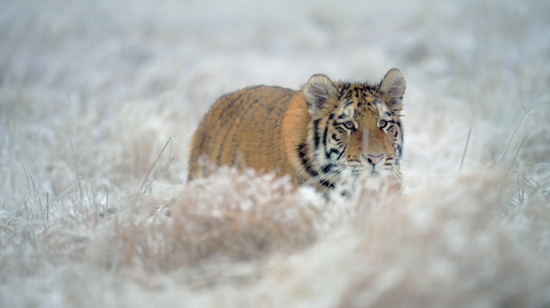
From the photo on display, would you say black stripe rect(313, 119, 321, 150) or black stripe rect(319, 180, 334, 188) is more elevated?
black stripe rect(313, 119, 321, 150)

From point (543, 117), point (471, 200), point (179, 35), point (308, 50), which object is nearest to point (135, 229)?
point (471, 200)

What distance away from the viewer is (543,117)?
516cm

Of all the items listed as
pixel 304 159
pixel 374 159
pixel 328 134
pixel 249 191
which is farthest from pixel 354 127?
pixel 249 191

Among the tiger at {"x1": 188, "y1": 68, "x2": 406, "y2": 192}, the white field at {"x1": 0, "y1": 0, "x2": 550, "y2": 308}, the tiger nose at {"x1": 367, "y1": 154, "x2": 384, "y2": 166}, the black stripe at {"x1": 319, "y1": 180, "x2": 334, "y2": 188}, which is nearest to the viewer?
the white field at {"x1": 0, "y1": 0, "x2": 550, "y2": 308}

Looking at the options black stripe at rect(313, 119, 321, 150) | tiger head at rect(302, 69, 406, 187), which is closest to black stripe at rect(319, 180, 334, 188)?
tiger head at rect(302, 69, 406, 187)

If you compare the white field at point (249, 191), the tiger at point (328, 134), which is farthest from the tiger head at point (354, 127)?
the white field at point (249, 191)

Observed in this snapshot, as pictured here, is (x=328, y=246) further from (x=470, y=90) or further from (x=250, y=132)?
(x=470, y=90)

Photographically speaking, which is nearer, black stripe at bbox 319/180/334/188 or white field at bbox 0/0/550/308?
white field at bbox 0/0/550/308

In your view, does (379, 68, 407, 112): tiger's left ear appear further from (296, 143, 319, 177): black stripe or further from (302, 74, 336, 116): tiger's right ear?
(296, 143, 319, 177): black stripe

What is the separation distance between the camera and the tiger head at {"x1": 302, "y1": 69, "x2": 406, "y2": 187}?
3.07 meters

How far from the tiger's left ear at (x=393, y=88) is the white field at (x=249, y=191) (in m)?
0.64

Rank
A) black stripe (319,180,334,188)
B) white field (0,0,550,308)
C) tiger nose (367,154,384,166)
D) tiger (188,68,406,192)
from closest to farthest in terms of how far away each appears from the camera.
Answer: white field (0,0,550,308) < tiger nose (367,154,384,166) < tiger (188,68,406,192) < black stripe (319,180,334,188)

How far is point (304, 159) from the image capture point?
3.28 metres

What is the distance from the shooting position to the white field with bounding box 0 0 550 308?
1892mm
